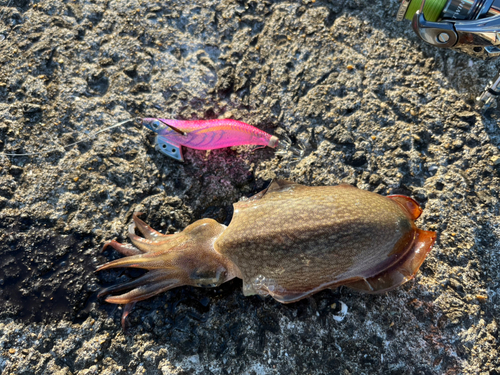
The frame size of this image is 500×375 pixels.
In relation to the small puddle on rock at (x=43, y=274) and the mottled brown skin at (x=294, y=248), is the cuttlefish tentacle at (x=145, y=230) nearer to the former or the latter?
the mottled brown skin at (x=294, y=248)

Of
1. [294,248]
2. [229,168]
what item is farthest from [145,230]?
[294,248]

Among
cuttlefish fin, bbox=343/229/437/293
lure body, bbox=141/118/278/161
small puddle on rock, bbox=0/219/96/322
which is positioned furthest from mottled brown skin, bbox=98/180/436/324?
lure body, bbox=141/118/278/161

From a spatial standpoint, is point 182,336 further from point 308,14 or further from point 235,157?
point 308,14

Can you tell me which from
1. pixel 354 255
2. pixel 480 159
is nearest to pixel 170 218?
pixel 354 255

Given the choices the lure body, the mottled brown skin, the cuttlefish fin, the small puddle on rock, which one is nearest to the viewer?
the mottled brown skin

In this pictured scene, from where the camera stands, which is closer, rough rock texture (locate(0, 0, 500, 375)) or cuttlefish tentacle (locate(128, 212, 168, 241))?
rough rock texture (locate(0, 0, 500, 375))

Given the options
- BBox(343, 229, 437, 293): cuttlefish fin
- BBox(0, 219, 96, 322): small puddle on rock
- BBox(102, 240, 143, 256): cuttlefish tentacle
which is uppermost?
BBox(343, 229, 437, 293): cuttlefish fin

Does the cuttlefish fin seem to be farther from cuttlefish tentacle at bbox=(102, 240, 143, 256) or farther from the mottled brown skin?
cuttlefish tentacle at bbox=(102, 240, 143, 256)

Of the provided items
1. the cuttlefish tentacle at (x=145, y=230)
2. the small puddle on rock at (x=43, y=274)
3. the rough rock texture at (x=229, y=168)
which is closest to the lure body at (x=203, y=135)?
the rough rock texture at (x=229, y=168)
